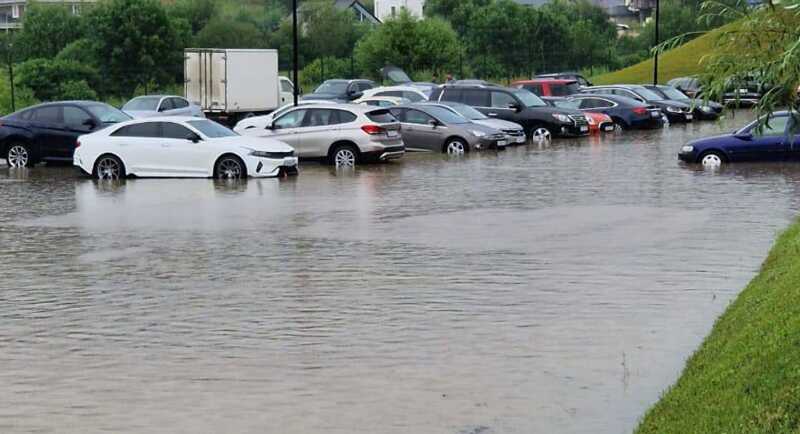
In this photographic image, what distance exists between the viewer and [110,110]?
3247cm

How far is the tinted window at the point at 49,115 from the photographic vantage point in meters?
31.9

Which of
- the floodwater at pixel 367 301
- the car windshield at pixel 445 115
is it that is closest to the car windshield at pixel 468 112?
the car windshield at pixel 445 115

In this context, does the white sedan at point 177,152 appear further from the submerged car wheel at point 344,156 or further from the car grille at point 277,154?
the submerged car wheel at point 344,156

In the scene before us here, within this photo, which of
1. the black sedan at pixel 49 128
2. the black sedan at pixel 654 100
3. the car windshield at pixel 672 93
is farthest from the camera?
the car windshield at pixel 672 93

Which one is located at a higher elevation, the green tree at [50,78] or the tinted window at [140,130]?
the green tree at [50,78]

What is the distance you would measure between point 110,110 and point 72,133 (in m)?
1.22

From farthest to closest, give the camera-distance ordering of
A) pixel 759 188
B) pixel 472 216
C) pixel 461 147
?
pixel 461 147 < pixel 759 188 < pixel 472 216

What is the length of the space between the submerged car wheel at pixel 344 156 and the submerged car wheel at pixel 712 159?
763 cm

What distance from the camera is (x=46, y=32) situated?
7962 cm

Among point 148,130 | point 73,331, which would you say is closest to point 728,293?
point 73,331

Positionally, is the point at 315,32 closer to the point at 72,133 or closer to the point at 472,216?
the point at 72,133

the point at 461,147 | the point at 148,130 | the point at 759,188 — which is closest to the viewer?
the point at 759,188

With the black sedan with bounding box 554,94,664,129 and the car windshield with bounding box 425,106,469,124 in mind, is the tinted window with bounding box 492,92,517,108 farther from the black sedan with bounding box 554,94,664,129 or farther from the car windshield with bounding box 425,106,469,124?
the car windshield with bounding box 425,106,469,124

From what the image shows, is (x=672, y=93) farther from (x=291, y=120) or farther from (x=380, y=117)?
(x=291, y=120)
